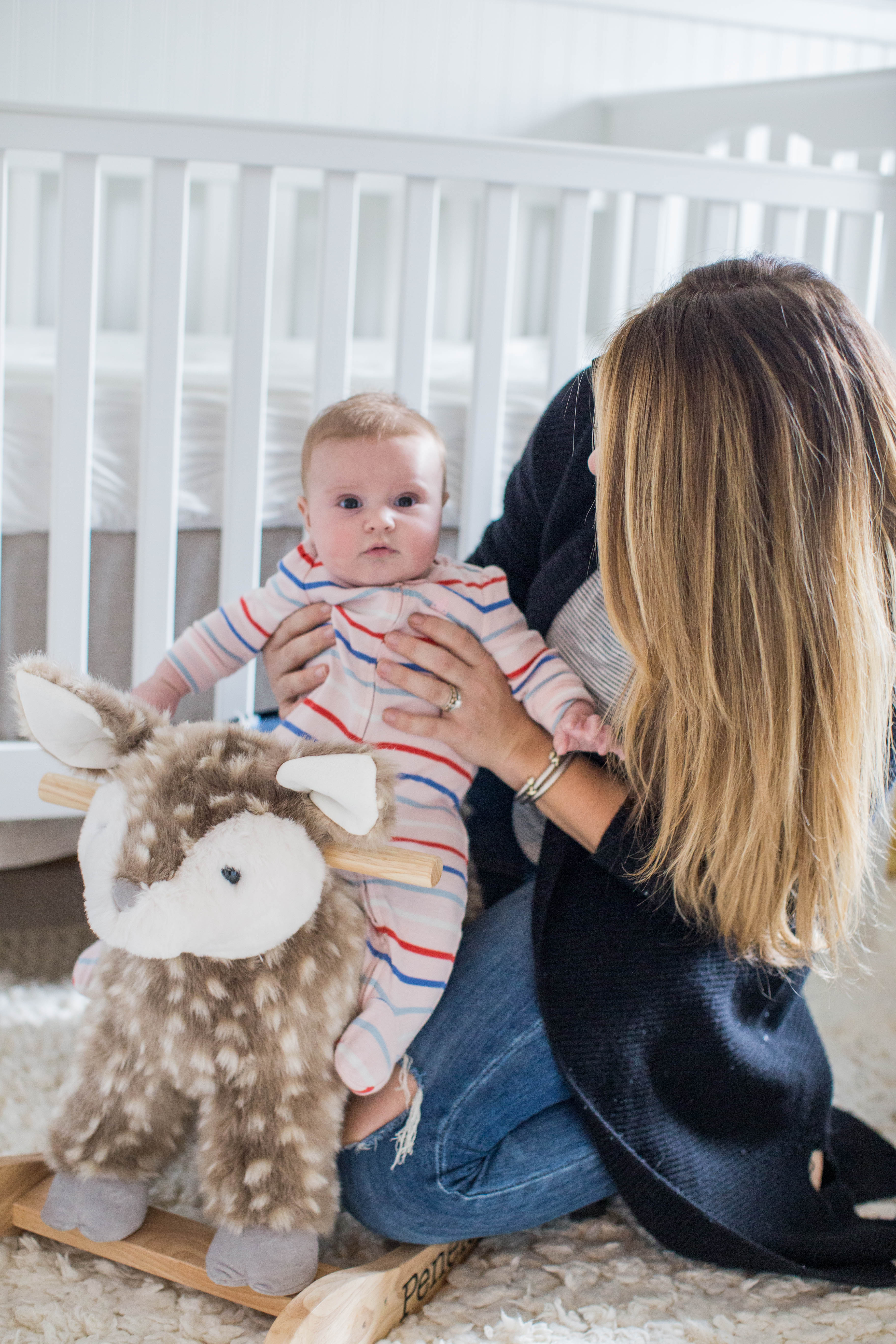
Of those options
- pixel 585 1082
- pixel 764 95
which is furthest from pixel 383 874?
pixel 764 95

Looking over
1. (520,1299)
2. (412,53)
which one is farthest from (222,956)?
(412,53)

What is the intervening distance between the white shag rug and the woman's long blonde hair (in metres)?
0.18

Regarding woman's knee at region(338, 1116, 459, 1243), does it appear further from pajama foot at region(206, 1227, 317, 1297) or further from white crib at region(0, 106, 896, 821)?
white crib at region(0, 106, 896, 821)

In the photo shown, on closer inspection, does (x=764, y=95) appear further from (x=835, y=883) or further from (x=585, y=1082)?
(x=585, y=1082)

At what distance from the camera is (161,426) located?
3.80ft

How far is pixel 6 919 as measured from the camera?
1.37 m

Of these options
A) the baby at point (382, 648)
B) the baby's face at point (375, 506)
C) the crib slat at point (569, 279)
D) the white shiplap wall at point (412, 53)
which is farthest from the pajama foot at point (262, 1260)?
the white shiplap wall at point (412, 53)

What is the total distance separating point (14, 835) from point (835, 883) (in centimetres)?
92

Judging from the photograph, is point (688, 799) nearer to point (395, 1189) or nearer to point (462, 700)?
point (462, 700)

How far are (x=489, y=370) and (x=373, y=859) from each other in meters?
0.69

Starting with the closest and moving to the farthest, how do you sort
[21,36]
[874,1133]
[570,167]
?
[874,1133] → [570,167] → [21,36]

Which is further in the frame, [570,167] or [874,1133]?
[570,167]

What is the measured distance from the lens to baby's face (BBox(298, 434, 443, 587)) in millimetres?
896

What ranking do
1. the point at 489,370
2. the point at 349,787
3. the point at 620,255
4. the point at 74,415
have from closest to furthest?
the point at 349,787 < the point at 74,415 < the point at 489,370 < the point at 620,255
